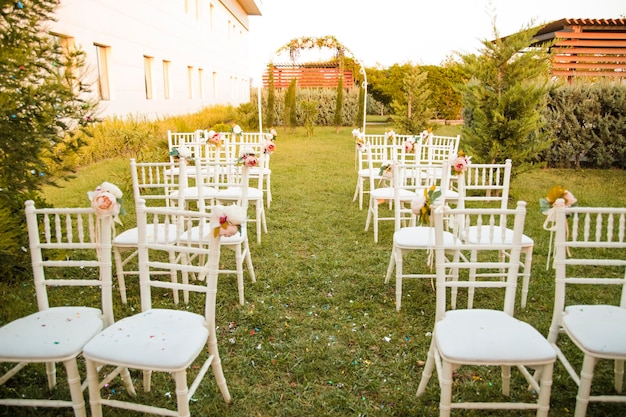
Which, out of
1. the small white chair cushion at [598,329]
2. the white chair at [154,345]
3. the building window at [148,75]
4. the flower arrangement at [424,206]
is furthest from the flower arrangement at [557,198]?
the building window at [148,75]

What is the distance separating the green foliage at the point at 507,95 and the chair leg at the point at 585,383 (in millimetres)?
5561

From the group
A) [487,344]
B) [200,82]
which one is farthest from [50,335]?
[200,82]

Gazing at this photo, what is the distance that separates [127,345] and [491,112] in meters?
6.63

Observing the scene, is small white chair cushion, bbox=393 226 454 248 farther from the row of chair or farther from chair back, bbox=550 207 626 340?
the row of chair

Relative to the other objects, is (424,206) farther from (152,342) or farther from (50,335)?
(50,335)

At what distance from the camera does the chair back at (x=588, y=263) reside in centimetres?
231

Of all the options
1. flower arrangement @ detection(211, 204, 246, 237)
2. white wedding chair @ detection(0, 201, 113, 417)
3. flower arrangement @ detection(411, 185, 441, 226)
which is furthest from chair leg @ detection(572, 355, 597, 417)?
white wedding chair @ detection(0, 201, 113, 417)

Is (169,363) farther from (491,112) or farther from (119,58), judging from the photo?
(119,58)

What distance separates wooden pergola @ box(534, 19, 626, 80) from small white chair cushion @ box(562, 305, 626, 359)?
1290 centimetres

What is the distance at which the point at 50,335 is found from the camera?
2.12m

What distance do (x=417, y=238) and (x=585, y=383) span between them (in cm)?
167

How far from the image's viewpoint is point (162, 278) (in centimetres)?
424

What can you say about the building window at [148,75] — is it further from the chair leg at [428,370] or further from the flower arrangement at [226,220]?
the chair leg at [428,370]

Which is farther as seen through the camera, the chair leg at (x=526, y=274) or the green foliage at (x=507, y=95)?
the green foliage at (x=507, y=95)
